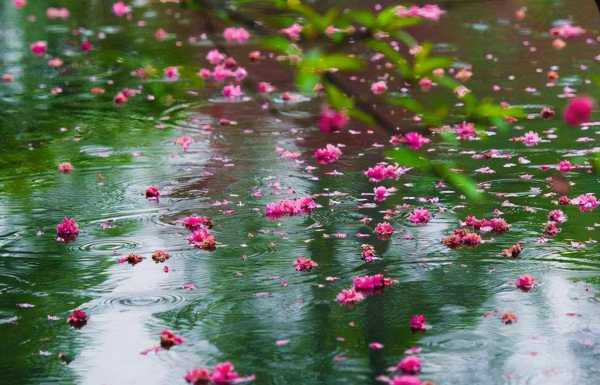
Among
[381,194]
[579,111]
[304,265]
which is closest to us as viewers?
[579,111]

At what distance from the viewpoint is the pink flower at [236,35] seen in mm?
14648

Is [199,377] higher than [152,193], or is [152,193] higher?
[199,377]

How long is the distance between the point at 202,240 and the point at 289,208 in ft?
2.65

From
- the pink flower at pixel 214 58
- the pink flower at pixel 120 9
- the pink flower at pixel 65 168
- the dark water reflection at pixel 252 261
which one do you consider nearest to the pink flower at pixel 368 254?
the dark water reflection at pixel 252 261

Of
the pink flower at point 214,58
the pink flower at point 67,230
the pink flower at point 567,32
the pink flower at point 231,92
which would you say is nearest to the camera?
the pink flower at point 67,230

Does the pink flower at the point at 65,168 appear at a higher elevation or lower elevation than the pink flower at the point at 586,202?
lower

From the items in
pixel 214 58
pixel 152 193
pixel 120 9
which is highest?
pixel 152 193

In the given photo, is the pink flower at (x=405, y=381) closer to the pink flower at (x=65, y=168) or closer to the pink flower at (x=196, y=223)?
the pink flower at (x=196, y=223)

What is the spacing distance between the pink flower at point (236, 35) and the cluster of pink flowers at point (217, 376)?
33.7ft

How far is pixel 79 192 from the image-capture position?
7836 mm

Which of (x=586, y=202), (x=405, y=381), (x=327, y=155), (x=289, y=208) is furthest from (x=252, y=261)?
(x=327, y=155)

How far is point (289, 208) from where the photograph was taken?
280 inches

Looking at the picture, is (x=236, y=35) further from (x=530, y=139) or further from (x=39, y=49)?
(x=530, y=139)

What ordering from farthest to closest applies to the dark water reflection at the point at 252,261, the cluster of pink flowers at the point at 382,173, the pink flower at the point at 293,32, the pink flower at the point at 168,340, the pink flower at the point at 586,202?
the cluster of pink flowers at the point at 382,173 < the pink flower at the point at 586,202 < the pink flower at the point at 168,340 < the dark water reflection at the point at 252,261 < the pink flower at the point at 293,32
